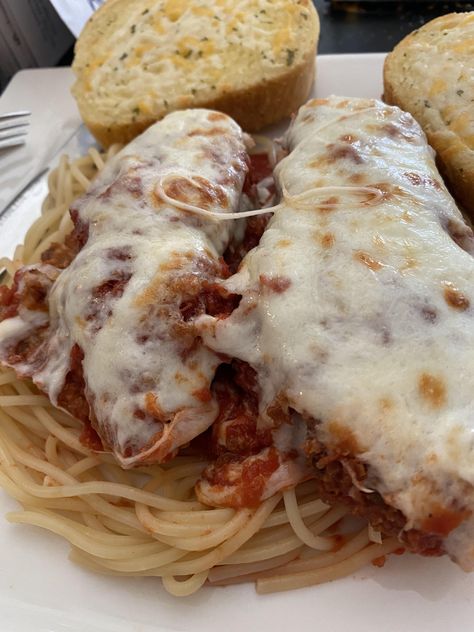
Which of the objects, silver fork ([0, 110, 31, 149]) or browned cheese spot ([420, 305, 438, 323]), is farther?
silver fork ([0, 110, 31, 149])

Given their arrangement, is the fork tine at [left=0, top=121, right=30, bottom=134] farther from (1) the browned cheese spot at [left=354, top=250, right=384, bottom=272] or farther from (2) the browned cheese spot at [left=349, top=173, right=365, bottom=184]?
(1) the browned cheese spot at [left=354, top=250, right=384, bottom=272]

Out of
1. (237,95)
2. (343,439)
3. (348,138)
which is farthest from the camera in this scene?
(237,95)

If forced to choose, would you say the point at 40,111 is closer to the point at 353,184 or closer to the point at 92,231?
the point at 92,231

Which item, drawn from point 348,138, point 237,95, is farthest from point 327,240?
point 237,95

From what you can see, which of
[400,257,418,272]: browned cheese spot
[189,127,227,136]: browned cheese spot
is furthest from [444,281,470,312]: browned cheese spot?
[189,127,227,136]: browned cheese spot

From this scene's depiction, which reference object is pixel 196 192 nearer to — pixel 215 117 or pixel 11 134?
pixel 215 117

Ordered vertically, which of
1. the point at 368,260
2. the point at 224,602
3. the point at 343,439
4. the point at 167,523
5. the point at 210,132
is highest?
the point at 210,132
